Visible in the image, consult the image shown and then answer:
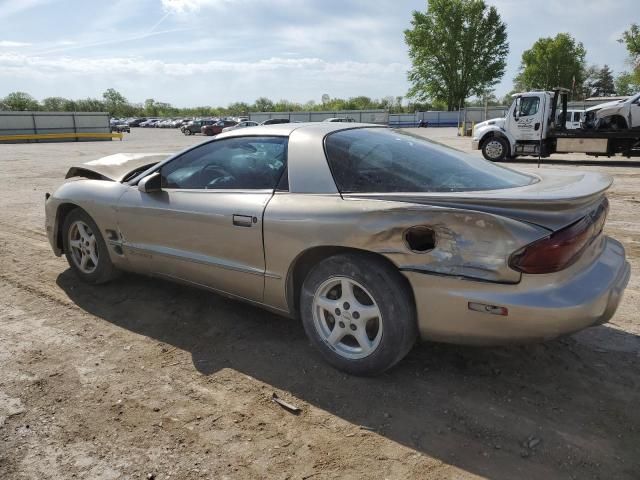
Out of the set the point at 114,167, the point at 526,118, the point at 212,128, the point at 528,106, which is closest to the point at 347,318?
the point at 114,167

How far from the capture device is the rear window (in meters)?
2.86

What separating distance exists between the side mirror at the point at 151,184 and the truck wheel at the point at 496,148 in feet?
51.0

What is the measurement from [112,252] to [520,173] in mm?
3196

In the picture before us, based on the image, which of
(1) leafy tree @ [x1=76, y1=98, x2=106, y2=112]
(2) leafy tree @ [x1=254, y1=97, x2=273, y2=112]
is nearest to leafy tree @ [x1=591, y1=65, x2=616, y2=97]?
(2) leafy tree @ [x1=254, y1=97, x2=273, y2=112]

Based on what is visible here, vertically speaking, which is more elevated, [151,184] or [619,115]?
[619,115]

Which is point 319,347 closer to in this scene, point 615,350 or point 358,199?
point 358,199

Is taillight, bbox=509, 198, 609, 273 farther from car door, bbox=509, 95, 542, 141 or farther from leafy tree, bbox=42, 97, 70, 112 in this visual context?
leafy tree, bbox=42, 97, 70, 112

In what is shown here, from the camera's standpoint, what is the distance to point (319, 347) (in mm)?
3031

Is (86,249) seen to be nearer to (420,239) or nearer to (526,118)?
(420,239)

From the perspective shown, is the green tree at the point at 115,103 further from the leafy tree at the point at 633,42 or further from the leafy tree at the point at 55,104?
the leafy tree at the point at 633,42

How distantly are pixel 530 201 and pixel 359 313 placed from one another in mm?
1061

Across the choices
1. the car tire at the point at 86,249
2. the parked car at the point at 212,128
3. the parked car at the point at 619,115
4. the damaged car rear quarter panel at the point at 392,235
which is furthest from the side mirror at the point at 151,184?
the parked car at the point at 212,128

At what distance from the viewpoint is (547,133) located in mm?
16703

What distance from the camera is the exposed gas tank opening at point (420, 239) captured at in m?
2.56
